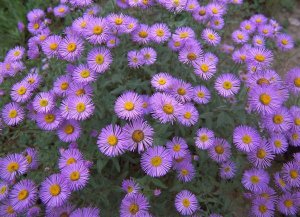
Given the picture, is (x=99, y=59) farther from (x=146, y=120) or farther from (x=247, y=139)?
(x=247, y=139)

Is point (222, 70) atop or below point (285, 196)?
atop

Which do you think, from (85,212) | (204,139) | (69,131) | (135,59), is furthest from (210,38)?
(85,212)

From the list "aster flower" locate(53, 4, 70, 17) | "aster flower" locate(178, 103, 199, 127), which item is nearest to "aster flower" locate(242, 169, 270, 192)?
"aster flower" locate(178, 103, 199, 127)

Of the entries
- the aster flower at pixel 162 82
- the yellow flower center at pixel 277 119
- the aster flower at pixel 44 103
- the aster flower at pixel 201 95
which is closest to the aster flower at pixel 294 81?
the yellow flower center at pixel 277 119

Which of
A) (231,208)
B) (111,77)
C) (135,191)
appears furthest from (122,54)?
(231,208)

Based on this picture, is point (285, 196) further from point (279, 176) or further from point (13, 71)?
point (13, 71)

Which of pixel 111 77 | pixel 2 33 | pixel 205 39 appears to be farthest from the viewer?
pixel 2 33

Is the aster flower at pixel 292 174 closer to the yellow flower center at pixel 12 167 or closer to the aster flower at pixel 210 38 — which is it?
the aster flower at pixel 210 38

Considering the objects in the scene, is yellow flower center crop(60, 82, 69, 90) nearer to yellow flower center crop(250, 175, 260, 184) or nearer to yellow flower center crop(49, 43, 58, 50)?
yellow flower center crop(49, 43, 58, 50)
